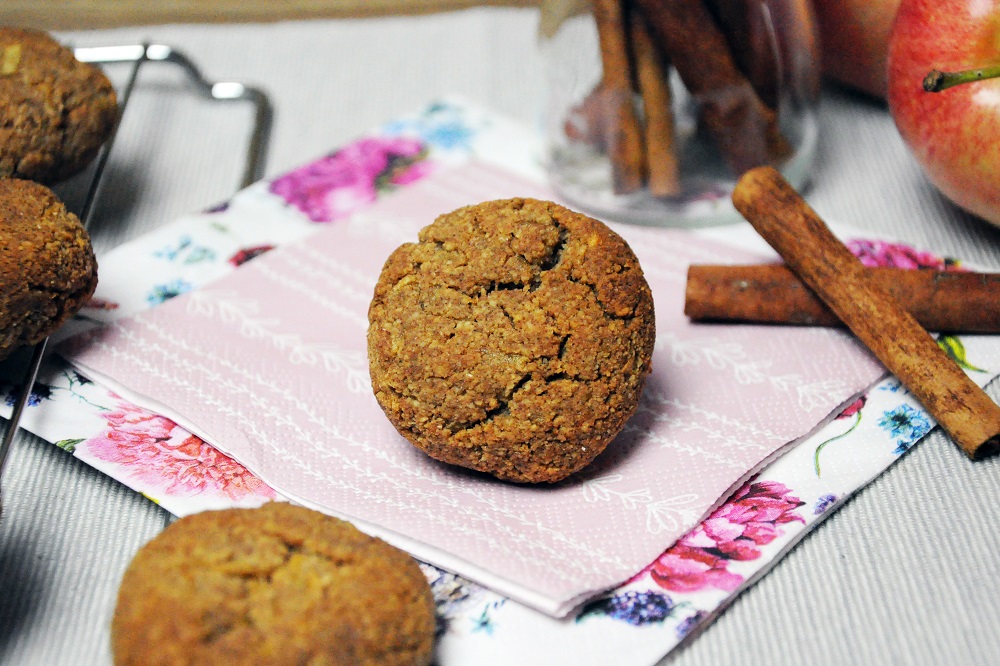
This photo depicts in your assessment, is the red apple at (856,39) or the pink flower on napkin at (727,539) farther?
the red apple at (856,39)

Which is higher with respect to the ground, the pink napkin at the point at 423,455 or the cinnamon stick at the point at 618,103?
the cinnamon stick at the point at 618,103

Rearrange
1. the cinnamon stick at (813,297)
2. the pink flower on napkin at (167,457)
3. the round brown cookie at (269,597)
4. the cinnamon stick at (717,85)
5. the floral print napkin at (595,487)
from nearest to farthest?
1. the round brown cookie at (269,597)
2. the floral print napkin at (595,487)
3. the pink flower on napkin at (167,457)
4. the cinnamon stick at (813,297)
5. the cinnamon stick at (717,85)

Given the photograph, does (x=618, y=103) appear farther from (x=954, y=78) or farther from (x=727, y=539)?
(x=727, y=539)

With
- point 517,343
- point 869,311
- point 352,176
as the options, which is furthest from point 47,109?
point 869,311

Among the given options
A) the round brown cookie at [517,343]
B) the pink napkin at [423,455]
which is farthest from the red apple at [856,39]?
the round brown cookie at [517,343]

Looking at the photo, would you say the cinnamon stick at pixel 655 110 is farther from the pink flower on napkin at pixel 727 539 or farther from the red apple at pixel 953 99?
the pink flower on napkin at pixel 727 539

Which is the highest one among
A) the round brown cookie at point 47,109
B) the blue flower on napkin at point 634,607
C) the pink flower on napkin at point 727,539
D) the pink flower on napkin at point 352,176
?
the round brown cookie at point 47,109

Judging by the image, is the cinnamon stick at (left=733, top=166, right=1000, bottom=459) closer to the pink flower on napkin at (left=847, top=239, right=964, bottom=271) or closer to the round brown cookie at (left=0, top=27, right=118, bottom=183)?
the pink flower on napkin at (left=847, top=239, right=964, bottom=271)
